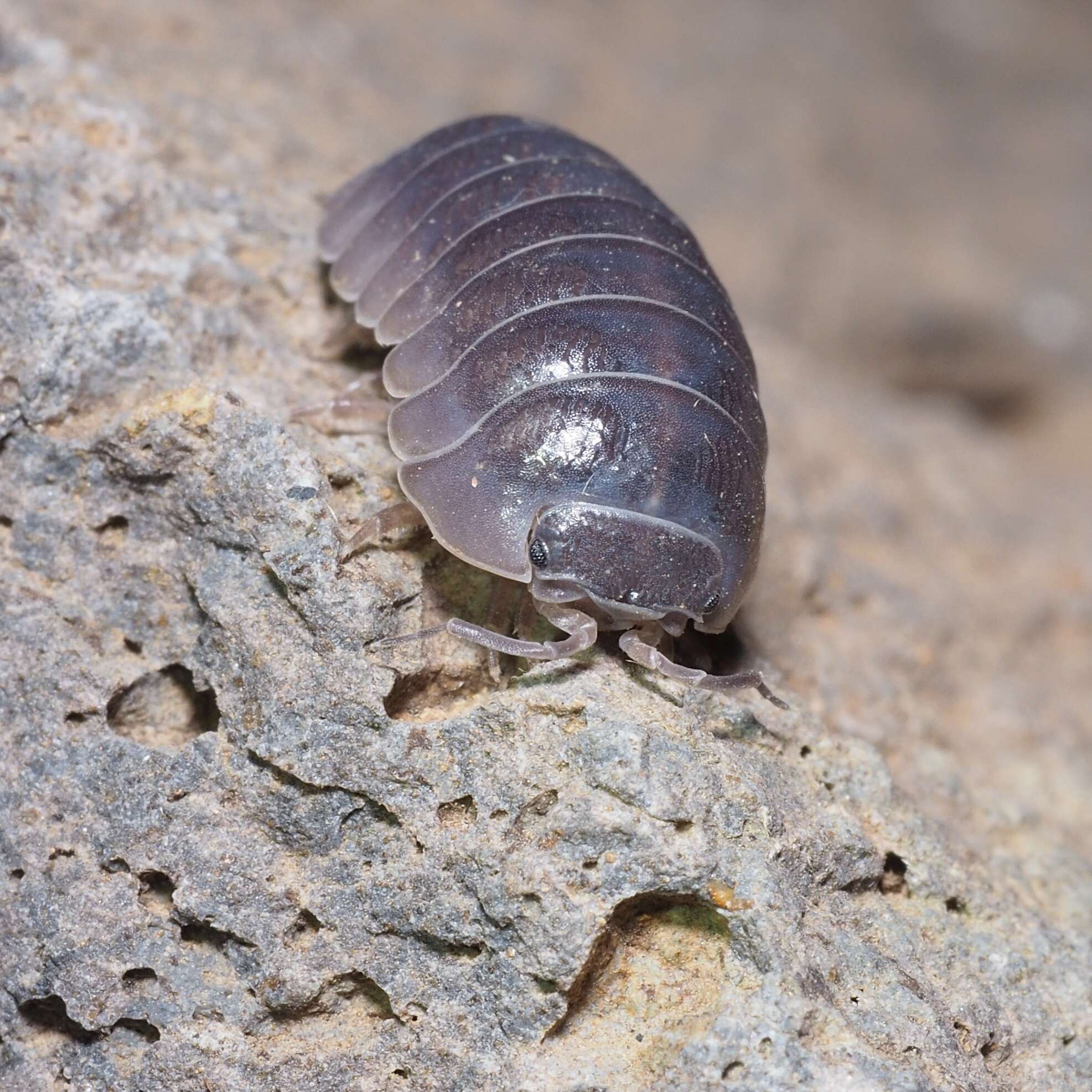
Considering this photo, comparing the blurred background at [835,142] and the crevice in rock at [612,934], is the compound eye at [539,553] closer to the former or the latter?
the crevice in rock at [612,934]

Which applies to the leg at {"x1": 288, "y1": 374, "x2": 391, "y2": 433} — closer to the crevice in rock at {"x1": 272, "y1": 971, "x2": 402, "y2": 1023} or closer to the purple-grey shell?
the purple-grey shell

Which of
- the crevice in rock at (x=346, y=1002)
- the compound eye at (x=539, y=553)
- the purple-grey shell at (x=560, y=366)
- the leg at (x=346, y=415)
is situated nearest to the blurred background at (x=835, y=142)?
the purple-grey shell at (x=560, y=366)

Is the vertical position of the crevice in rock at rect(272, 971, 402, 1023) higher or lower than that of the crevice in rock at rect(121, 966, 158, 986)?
higher

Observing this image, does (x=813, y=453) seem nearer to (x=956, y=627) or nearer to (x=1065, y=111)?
(x=956, y=627)

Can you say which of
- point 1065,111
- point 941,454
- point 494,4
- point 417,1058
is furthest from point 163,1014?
point 1065,111

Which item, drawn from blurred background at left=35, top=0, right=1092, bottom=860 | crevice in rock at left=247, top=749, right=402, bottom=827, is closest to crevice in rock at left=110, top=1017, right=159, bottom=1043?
crevice in rock at left=247, top=749, right=402, bottom=827

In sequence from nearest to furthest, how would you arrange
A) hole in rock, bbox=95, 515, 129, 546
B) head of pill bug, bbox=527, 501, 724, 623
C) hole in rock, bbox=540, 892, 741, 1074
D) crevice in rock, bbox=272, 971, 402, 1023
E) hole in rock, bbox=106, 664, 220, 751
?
hole in rock, bbox=540, 892, 741, 1074 < crevice in rock, bbox=272, 971, 402, 1023 < head of pill bug, bbox=527, 501, 724, 623 < hole in rock, bbox=106, 664, 220, 751 < hole in rock, bbox=95, 515, 129, 546

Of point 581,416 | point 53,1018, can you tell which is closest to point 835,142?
point 581,416

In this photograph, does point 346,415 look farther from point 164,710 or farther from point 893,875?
point 893,875
